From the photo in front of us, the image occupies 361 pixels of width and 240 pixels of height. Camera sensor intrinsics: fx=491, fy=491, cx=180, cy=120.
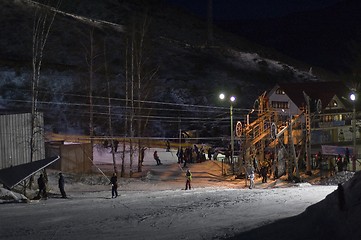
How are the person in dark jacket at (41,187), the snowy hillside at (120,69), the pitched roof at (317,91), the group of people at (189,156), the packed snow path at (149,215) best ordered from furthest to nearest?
the snowy hillside at (120,69) < the pitched roof at (317,91) < the group of people at (189,156) < the person in dark jacket at (41,187) < the packed snow path at (149,215)

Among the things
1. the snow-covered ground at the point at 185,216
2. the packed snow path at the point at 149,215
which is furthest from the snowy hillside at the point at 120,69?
the packed snow path at the point at 149,215

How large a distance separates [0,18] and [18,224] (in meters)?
86.8

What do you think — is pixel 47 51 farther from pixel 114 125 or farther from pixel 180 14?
pixel 180 14

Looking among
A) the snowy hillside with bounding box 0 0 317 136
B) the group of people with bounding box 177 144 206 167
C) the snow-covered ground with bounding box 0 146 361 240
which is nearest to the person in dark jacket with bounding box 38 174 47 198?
the snow-covered ground with bounding box 0 146 361 240

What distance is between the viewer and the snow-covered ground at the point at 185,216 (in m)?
13.5

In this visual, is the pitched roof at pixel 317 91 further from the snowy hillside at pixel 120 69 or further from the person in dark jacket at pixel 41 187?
the person in dark jacket at pixel 41 187

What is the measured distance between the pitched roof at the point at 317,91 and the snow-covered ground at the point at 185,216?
40585 mm

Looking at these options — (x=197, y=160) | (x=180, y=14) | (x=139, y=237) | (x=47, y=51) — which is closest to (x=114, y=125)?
(x=197, y=160)

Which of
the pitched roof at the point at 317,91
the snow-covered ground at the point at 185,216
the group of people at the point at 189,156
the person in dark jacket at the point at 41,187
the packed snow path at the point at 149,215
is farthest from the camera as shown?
the pitched roof at the point at 317,91

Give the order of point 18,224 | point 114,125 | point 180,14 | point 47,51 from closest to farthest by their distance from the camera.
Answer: point 18,224 → point 114,125 → point 47,51 → point 180,14

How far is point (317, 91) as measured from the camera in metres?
65.1

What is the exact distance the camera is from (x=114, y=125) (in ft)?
209

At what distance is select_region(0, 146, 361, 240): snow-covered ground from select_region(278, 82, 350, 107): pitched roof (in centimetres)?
4058

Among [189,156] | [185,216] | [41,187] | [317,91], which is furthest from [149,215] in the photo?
[317,91]
